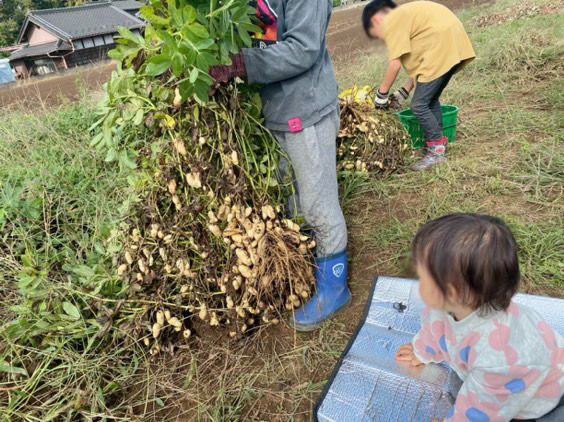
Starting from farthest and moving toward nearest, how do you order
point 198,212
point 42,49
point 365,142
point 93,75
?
point 42,49
point 93,75
point 365,142
point 198,212

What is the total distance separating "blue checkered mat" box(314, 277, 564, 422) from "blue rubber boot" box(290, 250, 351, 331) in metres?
0.17

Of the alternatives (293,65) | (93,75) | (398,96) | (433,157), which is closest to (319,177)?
(293,65)

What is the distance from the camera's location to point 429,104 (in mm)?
2988

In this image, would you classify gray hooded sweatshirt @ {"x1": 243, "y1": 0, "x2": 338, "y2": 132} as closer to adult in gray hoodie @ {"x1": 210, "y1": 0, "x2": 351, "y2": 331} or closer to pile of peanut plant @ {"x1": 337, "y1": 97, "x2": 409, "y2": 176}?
adult in gray hoodie @ {"x1": 210, "y1": 0, "x2": 351, "y2": 331}

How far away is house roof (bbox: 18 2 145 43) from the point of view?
18797 mm

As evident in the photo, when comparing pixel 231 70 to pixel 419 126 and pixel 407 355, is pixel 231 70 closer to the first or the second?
pixel 407 355

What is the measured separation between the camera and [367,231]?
7.80ft

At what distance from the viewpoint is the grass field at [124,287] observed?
156 centimetres

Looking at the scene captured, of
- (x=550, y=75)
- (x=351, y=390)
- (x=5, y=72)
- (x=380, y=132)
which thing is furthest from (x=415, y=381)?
(x=5, y=72)

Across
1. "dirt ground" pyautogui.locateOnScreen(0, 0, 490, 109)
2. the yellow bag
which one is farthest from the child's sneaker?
"dirt ground" pyautogui.locateOnScreen(0, 0, 490, 109)

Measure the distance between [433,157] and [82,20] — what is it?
2192cm

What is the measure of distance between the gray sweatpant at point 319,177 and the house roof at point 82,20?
20.4m

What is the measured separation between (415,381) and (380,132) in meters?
1.85

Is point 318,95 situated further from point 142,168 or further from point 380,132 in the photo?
point 380,132
